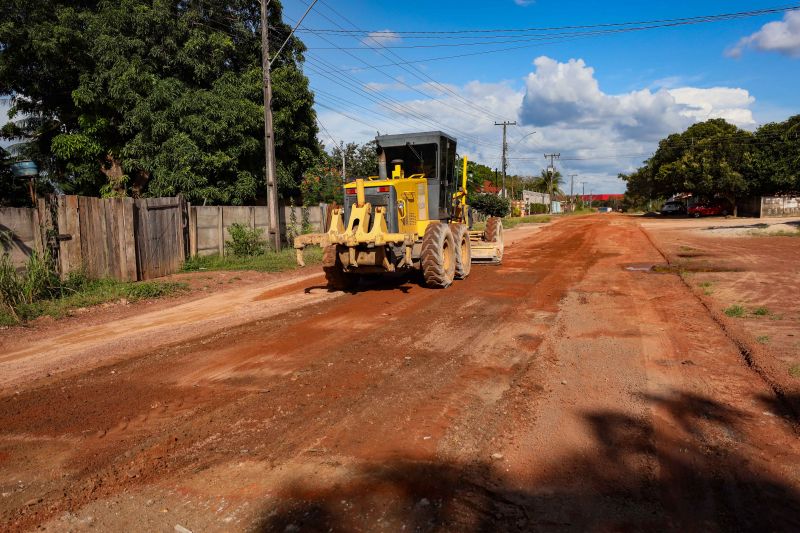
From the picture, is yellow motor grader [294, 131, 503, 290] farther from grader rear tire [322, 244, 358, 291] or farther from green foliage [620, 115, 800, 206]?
green foliage [620, 115, 800, 206]

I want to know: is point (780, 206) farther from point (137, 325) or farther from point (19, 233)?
point (19, 233)

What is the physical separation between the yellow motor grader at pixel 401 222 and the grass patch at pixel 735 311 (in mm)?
4604

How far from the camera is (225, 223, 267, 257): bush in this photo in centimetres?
1555

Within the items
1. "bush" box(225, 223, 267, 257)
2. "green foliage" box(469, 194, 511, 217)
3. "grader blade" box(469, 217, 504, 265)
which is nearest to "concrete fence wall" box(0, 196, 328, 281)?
"bush" box(225, 223, 267, 257)

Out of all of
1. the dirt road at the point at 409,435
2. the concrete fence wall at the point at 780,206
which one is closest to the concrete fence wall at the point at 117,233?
the dirt road at the point at 409,435

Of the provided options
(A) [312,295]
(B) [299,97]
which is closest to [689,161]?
(B) [299,97]

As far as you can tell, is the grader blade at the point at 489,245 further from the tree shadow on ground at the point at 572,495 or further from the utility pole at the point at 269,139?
the tree shadow on ground at the point at 572,495

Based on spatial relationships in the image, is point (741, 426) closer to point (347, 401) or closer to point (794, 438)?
point (794, 438)

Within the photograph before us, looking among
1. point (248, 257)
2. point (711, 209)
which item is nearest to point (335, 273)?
point (248, 257)

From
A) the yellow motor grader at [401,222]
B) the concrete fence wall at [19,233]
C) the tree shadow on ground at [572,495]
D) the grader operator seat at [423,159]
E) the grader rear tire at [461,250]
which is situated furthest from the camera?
the grader rear tire at [461,250]

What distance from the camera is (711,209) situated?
45.2 m

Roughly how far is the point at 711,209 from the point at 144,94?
4523cm

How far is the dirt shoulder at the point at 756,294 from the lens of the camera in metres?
5.24

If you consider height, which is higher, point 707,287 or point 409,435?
point 707,287
